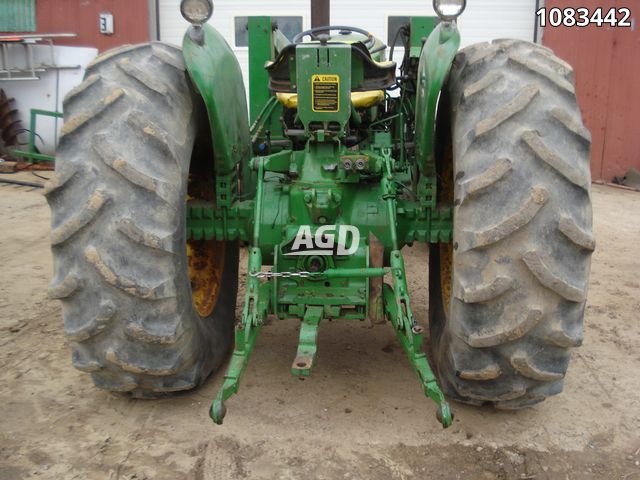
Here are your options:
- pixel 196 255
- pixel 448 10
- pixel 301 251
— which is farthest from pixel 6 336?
A: pixel 448 10

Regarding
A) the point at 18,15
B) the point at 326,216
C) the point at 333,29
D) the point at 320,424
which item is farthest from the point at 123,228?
the point at 18,15

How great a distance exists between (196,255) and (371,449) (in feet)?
5.02

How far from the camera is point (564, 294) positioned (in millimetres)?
2596

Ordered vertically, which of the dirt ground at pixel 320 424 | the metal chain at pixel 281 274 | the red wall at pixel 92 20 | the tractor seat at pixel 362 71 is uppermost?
the red wall at pixel 92 20

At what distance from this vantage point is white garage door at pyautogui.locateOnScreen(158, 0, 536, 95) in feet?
37.9

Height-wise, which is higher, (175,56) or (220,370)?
(175,56)

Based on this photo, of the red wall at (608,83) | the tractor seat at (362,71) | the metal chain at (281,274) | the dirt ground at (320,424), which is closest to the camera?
the dirt ground at (320,424)

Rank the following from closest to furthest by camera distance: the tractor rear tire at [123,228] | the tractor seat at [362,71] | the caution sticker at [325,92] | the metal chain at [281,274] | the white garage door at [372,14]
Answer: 1. the tractor rear tire at [123,228]
2. the metal chain at [281,274]
3. the caution sticker at [325,92]
4. the tractor seat at [362,71]
5. the white garage door at [372,14]

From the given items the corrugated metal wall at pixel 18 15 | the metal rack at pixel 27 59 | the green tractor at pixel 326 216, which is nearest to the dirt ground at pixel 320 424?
the green tractor at pixel 326 216

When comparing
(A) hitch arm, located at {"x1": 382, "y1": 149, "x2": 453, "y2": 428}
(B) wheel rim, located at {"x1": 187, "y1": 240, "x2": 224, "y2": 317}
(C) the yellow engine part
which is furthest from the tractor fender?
(A) hitch arm, located at {"x1": 382, "y1": 149, "x2": 453, "y2": 428}

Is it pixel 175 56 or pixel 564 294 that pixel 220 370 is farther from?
pixel 564 294

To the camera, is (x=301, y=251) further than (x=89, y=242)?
Yes

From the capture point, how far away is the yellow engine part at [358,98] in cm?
380

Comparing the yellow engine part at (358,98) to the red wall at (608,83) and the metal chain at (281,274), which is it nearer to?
the metal chain at (281,274)
